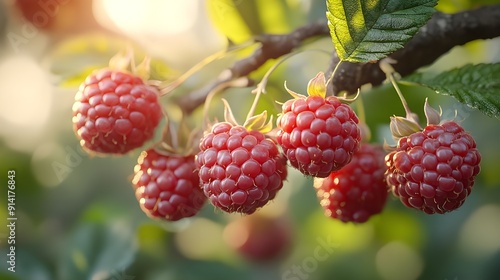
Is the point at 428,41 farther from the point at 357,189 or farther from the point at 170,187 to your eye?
the point at 170,187

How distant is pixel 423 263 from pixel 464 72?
3.08 ft

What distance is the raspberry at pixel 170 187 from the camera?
103 centimetres

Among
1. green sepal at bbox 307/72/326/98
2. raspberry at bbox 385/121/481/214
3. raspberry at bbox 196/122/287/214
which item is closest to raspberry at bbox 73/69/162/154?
raspberry at bbox 196/122/287/214

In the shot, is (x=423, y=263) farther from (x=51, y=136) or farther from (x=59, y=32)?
(x=59, y=32)

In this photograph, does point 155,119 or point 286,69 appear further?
point 286,69

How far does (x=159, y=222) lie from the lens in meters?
1.78

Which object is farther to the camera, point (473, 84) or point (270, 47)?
point (270, 47)

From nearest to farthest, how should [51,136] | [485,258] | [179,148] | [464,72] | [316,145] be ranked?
[316,145] < [464,72] < [179,148] < [485,258] < [51,136]

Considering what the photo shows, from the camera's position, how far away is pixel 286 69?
69.1 inches

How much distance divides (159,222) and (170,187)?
A: 0.78 metres

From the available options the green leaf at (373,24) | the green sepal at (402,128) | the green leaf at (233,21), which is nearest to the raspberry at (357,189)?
the green sepal at (402,128)

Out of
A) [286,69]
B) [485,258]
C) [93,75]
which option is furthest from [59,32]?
[485,258]

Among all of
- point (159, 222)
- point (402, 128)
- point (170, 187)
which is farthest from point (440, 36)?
point (159, 222)

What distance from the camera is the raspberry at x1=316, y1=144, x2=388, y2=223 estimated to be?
3.46 ft
